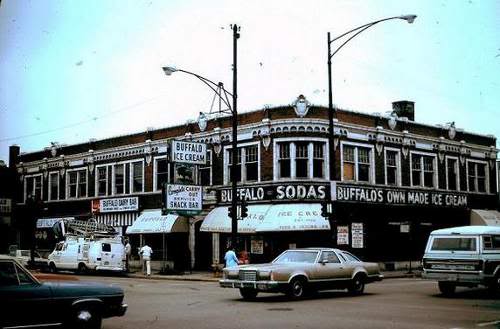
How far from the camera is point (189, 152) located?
116 ft

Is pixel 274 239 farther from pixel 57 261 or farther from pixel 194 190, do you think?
pixel 57 261

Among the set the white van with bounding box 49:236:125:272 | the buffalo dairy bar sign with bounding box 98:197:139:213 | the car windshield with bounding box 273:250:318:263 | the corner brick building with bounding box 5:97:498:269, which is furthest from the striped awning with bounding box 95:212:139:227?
the car windshield with bounding box 273:250:318:263

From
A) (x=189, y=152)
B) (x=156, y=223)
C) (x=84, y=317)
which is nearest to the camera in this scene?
(x=84, y=317)

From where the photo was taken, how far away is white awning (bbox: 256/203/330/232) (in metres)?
32.5

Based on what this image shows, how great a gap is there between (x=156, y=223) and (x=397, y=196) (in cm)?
1409

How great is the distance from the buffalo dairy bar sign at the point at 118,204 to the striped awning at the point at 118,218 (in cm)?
40

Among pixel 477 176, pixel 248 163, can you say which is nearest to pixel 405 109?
pixel 477 176

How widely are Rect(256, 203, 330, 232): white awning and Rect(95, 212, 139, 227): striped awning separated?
11825 millimetres

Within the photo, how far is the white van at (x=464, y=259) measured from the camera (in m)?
19.4

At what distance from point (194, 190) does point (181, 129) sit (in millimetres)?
6121

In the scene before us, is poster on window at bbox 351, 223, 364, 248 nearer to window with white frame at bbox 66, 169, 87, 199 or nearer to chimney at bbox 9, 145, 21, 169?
window with white frame at bbox 66, 169, 87, 199

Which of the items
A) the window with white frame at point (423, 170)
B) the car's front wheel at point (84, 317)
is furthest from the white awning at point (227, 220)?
the car's front wheel at point (84, 317)

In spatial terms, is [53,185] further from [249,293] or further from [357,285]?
[357,285]

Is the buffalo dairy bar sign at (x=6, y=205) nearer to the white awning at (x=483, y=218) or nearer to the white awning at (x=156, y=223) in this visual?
the white awning at (x=156, y=223)
